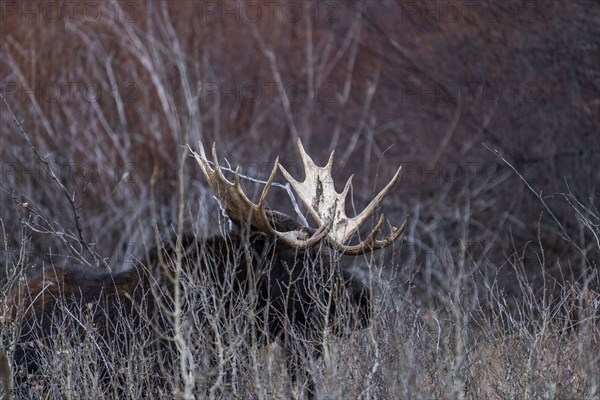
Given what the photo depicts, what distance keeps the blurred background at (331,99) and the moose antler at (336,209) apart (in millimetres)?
5236

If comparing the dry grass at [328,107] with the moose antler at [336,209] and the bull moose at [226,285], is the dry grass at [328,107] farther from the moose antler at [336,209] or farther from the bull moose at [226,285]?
the bull moose at [226,285]

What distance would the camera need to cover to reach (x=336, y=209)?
23.3 feet

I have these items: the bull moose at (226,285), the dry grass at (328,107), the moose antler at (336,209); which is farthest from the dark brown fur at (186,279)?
the dry grass at (328,107)

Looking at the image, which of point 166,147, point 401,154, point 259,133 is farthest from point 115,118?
point 401,154

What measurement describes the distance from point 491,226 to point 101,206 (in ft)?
15.4

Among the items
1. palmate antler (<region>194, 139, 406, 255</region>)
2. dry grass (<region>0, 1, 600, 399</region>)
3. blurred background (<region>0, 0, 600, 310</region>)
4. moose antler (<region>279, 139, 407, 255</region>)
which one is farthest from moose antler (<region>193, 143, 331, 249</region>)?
blurred background (<region>0, 0, 600, 310</region>)

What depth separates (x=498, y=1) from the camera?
46.8ft

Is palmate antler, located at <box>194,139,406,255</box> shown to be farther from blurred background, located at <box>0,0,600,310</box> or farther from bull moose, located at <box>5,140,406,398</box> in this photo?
blurred background, located at <box>0,0,600,310</box>

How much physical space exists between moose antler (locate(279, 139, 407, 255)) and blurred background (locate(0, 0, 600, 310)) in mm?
5236

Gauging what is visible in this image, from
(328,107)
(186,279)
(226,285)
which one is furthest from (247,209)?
(328,107)

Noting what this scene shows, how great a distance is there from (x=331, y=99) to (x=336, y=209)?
25.5 feet

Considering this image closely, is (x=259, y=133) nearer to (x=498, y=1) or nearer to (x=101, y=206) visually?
(x=101, y=206)

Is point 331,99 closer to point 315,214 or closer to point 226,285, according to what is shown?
point 315,214

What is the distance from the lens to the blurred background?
1323 centimetres
